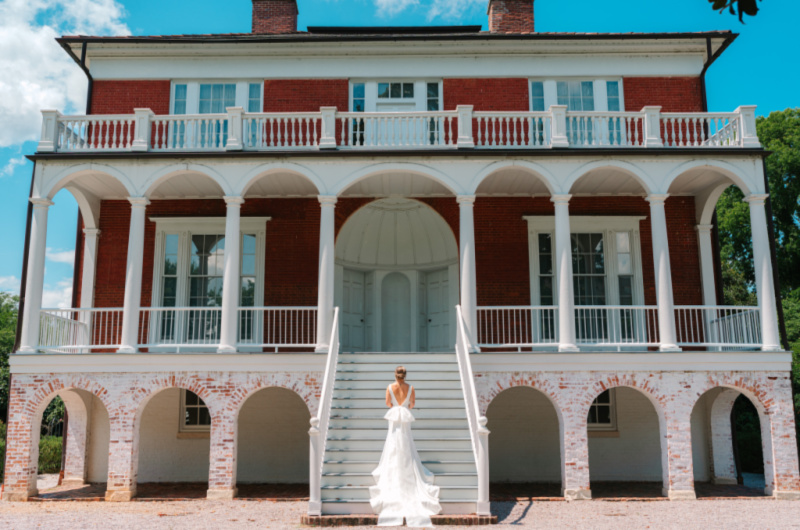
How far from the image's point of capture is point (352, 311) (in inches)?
Result: 701

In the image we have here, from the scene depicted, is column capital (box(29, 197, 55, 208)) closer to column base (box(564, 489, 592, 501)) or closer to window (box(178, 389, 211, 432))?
window (box(178, 389, 211, 432))

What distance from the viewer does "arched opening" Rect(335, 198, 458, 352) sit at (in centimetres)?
1766

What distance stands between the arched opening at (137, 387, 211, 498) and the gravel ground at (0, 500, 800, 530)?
321 centimetres

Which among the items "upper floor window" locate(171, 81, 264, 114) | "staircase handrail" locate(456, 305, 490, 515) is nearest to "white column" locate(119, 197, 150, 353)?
"upper floor window" locate(171, 81, 264, 114)

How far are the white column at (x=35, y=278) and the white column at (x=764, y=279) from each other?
14.0m

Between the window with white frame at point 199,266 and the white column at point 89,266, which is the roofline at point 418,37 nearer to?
the window with white frame at point 199,266

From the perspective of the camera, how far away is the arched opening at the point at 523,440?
52.5ft

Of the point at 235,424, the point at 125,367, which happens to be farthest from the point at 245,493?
the point at 125,367

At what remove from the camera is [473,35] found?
17.1 meters

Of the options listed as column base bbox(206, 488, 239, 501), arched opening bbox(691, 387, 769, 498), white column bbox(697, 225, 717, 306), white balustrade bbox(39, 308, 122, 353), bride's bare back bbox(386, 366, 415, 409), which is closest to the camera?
bride's bare back bbox(386, 366, 415, 409)

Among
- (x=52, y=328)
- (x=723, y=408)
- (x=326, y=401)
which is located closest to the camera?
(x=326, y=401)

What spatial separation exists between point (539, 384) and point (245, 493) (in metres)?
6.21

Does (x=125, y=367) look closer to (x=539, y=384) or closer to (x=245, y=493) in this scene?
(x=245, y=493)

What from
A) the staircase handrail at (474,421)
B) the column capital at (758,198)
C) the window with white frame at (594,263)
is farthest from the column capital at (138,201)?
the column capital at (758,198)
